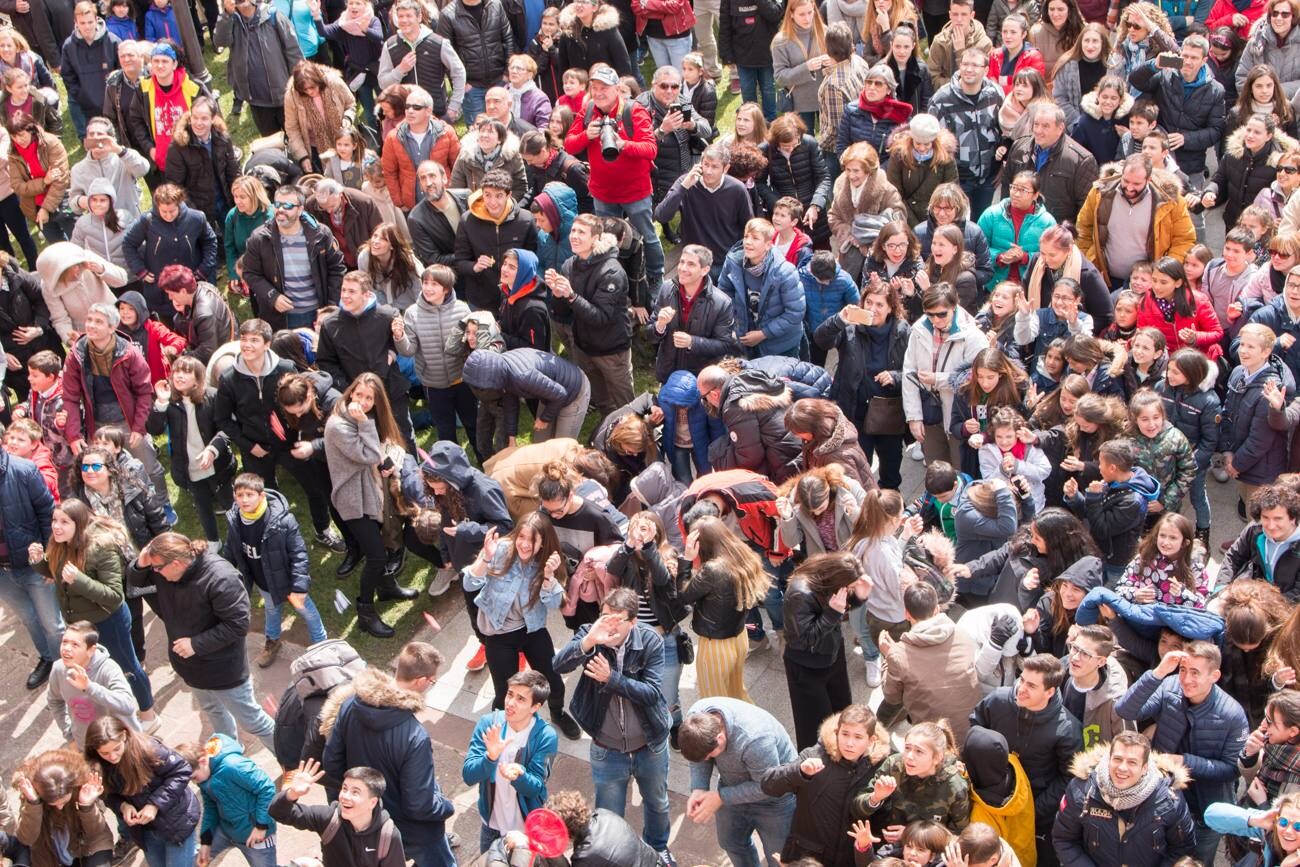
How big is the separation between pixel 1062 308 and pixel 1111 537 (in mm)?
1619

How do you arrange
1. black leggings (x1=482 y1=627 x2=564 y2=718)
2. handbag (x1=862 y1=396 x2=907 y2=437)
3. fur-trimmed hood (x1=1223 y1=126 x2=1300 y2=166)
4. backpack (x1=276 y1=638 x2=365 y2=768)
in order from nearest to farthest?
backpack (x1=276 y1=638 x2=365 y2=768) → black leggings (x1=482 y1=627 x2=564 y2=718) → handbag (x1=862 y1=396 x2=907 y2=437) → fur-trimmed hood (x1=1223 y1=126 x2=1300 y2=166)

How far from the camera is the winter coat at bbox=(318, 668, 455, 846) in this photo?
7.43m

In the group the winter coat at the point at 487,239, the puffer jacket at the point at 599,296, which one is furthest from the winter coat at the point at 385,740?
the winter coat at the point at 487,239

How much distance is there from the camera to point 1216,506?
402 inches

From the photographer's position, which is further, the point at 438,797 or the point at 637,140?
the point at 637,140

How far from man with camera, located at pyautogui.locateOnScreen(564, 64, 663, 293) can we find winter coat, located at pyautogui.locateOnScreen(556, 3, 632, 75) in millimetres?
1795

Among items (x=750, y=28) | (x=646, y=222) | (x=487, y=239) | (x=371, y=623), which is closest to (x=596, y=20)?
(x=750, y=28)

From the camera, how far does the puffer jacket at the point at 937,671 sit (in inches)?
313

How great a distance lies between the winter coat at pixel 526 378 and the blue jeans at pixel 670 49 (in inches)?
190

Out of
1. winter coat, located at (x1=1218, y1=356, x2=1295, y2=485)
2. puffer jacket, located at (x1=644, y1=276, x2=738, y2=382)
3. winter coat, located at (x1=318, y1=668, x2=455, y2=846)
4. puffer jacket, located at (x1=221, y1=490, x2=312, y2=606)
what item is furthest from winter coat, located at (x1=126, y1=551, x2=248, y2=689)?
winter coat, located at (x1=1218, y1=356, x2=1295, y2=485)

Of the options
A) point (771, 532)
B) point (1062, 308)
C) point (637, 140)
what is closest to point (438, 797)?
point (771, 532)

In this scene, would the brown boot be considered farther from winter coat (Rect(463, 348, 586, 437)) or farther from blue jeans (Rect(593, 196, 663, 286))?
blue jeans (Rect(593, 196, 663, 286))

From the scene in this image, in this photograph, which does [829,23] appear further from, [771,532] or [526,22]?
[771,532]

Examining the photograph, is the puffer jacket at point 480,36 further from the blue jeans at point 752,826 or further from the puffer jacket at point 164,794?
the blue jeans at point 752,826
